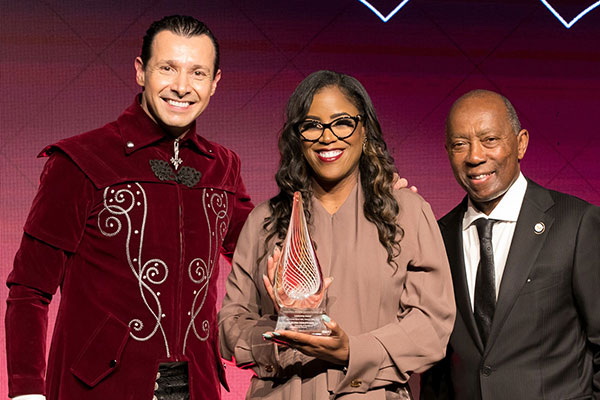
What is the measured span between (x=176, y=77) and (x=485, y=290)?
121 cm

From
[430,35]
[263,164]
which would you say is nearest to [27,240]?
[263,164]

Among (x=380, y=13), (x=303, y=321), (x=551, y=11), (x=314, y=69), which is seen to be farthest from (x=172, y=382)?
(x=551, y=11)

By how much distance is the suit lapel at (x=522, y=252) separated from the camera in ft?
8.08

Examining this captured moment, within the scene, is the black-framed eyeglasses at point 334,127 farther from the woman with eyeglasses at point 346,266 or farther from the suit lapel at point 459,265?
the suit lapel at point 459,265

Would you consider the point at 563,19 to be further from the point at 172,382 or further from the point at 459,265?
the point at 172,382

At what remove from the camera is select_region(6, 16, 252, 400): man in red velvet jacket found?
92.4 inches

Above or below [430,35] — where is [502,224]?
below

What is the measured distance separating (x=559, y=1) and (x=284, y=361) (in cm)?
280

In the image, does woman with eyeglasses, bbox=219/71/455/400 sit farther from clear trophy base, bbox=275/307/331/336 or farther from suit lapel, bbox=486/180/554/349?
suit lapel, bbox=486/180/554/349

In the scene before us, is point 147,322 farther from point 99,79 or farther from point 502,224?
point 99,79

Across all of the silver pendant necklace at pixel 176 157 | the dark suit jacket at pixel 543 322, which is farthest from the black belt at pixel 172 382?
the dark suit jacket at pixel 543 322

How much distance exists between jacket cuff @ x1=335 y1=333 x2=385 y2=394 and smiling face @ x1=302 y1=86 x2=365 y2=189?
1.58ft

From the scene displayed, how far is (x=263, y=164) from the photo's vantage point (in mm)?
3926

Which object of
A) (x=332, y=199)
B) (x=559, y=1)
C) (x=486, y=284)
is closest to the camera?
(x=332, y=199)
